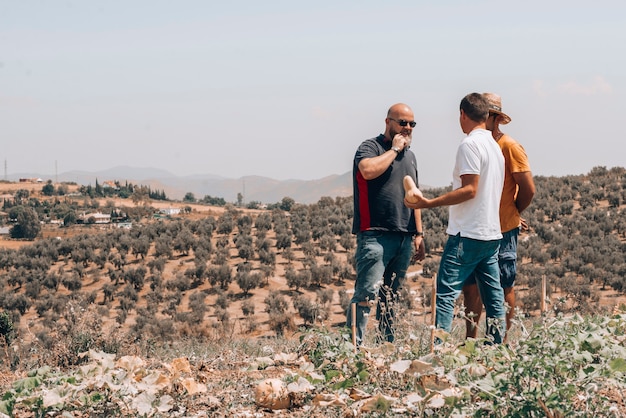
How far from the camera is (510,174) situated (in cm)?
510

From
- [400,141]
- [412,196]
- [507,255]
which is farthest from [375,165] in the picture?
[507,255]

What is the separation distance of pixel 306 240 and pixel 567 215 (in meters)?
11.1

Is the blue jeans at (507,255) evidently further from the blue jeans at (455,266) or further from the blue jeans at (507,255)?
the blue jeans at (455,266)

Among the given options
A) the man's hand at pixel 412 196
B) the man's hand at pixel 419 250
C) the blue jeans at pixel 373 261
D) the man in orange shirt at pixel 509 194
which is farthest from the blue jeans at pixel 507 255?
the man's hand at pixel 412 196

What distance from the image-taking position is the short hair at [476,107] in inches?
187

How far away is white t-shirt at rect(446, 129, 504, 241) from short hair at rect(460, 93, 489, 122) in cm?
11

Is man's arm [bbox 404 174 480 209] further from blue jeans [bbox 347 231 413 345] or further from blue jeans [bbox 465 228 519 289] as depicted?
blue jeans [bbox 465 228 519 289]

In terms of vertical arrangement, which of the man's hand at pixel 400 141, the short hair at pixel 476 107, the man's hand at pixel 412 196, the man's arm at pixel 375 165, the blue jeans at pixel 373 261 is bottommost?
the blue jeans at pixel 373 261

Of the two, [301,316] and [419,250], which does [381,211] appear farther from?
[301,316]

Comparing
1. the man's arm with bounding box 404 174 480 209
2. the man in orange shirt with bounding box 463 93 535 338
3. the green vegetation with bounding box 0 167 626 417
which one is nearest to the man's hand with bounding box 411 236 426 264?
the man in orange shirt with bounding box 463 93 535 338

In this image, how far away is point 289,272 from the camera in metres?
22.2

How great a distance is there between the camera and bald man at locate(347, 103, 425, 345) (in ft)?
16.4

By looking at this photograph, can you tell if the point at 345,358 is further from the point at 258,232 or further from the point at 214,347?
the point at 258,232

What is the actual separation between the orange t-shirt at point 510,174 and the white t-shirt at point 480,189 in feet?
1.32
